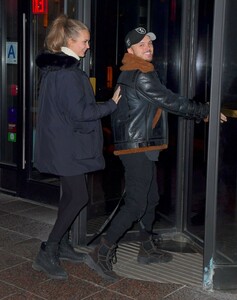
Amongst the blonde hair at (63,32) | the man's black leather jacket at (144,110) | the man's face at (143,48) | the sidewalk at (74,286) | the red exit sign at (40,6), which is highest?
the red exit sign at (40,6)

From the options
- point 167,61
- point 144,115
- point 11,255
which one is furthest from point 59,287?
point 167,61

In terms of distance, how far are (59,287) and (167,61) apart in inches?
88.1

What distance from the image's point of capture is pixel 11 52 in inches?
257

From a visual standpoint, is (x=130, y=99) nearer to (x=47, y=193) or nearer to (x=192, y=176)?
(x=192, y=176)

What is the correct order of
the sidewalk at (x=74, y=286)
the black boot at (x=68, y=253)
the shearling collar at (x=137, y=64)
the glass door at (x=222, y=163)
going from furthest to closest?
the black boot at (x=68, y=253)
the shearling collar at (x=137, y=64)
the sidewalk at (x=74, y=286)
the glass door at (x=222, y=163)

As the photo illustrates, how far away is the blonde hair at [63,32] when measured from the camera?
13.3 feet

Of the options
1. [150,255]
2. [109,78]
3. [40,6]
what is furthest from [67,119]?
[40,6]

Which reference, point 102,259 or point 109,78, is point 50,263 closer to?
point 102,259

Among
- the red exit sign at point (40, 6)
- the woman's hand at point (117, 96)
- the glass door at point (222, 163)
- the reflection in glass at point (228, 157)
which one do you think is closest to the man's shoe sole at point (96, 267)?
the glass door at point (222, 163)

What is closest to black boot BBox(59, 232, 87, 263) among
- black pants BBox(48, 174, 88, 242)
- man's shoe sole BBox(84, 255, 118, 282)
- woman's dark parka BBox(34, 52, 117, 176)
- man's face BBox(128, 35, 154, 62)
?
man's shoe sole BBox(84, 255, 118, 282)

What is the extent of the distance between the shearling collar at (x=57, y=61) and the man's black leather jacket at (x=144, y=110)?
1.43ft

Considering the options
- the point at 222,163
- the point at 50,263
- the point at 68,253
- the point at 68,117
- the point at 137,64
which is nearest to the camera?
the point at 222,163

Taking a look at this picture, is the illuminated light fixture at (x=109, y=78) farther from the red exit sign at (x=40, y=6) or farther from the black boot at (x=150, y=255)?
the red exit sign at (x=40, y=6)

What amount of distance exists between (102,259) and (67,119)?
1.09 meters
